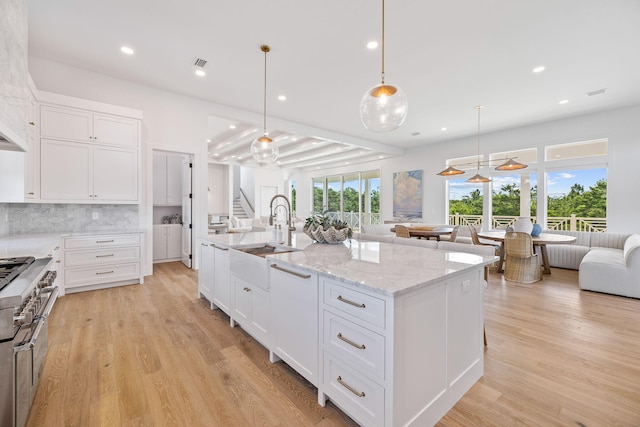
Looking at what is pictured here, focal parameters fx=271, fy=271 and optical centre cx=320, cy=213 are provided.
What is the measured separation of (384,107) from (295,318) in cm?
174

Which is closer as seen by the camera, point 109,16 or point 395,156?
point 109,16

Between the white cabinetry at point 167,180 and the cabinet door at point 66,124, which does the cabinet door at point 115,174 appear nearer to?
the cabinet door at point 66,124

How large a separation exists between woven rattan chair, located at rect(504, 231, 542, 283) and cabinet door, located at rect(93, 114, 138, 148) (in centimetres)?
614

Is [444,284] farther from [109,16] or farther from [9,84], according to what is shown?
[109,16]

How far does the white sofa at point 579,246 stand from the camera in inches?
198

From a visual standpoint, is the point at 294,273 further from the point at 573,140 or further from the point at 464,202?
the point at 464,202

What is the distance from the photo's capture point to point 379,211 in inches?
390

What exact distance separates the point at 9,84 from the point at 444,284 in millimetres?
2910

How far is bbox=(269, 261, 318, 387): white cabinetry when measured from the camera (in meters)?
1.65

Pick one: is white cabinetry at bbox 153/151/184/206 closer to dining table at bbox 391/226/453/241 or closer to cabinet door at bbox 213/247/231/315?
cabinet door at bbox 213/247/231/315

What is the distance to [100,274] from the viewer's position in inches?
149

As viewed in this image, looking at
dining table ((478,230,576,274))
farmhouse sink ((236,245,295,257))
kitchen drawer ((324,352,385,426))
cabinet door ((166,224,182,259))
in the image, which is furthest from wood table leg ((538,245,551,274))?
cabinet door ((166,224,182,259))

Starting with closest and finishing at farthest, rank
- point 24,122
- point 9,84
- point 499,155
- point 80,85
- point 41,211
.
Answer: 1. point 9,84
2. point 24,122
3. point 41,211
4. point 80,85
5. point 499,155


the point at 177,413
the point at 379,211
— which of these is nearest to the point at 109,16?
the point at 177,413
